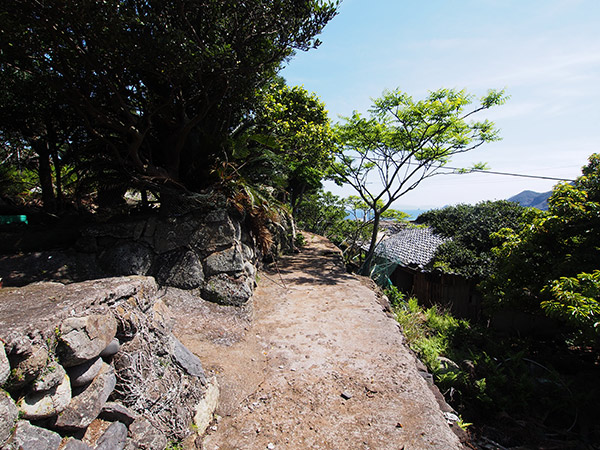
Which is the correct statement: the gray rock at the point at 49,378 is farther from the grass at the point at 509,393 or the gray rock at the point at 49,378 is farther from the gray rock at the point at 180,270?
the grass at the point at 509,393

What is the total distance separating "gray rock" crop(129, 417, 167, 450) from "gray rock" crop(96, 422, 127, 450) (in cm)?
9

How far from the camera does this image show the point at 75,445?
5.68 ft

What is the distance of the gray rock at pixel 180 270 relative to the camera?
533 cm

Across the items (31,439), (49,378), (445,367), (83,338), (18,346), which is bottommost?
(445,367)

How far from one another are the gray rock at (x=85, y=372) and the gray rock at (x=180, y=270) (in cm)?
334

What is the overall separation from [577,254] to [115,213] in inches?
381

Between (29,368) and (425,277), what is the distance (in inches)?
543

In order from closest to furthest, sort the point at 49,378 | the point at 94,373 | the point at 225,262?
the point at 49,378 < the point at 94,373 < the point at 225,262

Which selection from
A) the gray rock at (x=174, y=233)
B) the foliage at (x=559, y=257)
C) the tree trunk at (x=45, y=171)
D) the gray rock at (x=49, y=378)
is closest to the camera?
the gray rock at (x=49, y=378)

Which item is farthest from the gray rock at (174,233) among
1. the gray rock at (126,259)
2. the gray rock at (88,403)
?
the gray rock at (88,403)

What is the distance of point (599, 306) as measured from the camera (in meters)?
4.96

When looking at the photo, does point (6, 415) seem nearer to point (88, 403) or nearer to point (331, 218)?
point (88, 403)

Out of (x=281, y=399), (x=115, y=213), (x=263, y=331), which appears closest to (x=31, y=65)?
(x=115, y=213)

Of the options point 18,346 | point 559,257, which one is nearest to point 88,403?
point 18,346
